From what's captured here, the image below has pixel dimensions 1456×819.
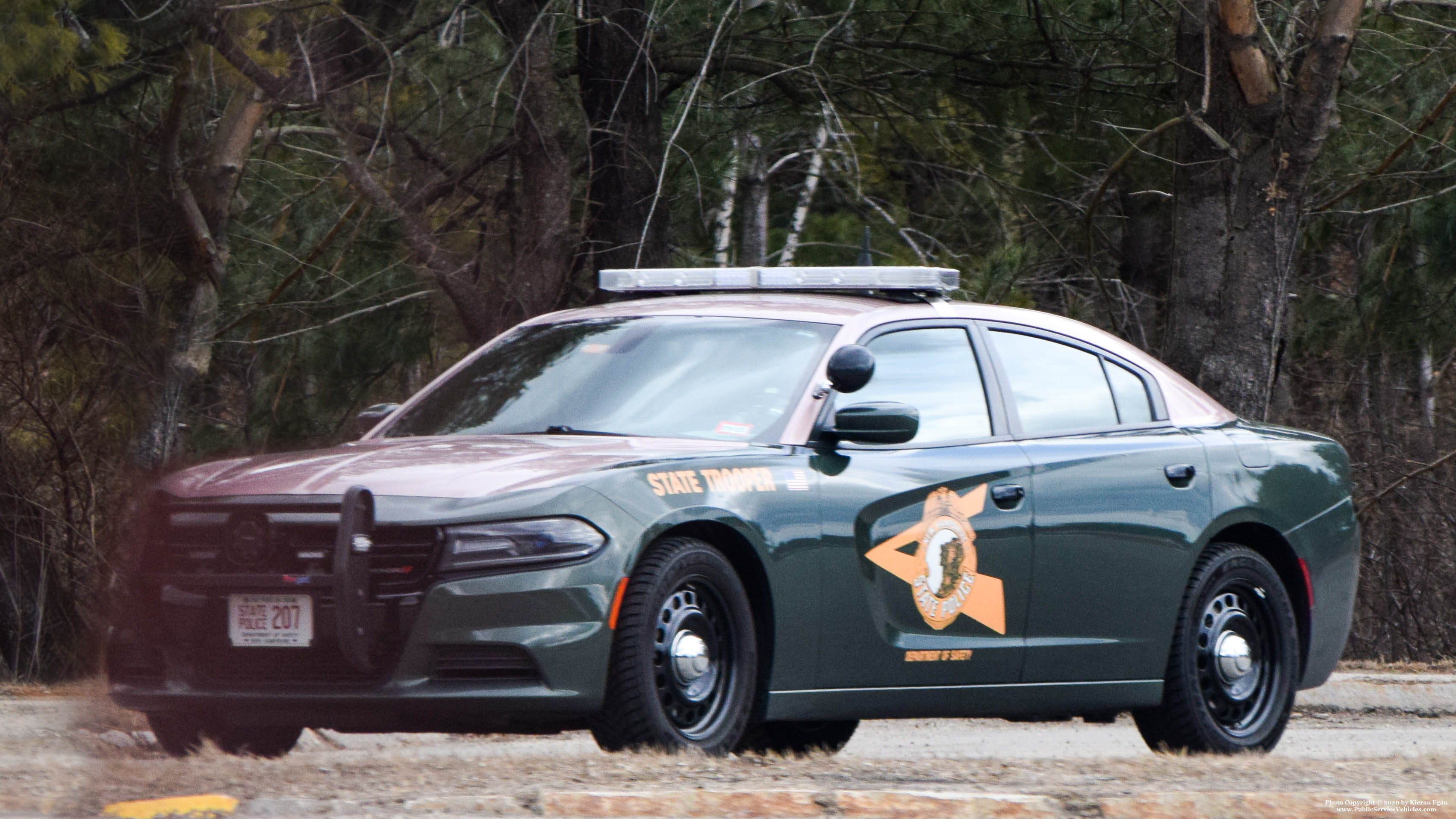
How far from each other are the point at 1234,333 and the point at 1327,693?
1.99 m

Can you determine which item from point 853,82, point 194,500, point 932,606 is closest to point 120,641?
point 194,500

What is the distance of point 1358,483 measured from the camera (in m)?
18.9

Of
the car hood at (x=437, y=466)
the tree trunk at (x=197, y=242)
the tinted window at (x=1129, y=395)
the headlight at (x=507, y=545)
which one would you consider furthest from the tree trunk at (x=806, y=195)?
the headlight at (x=507, y=545)

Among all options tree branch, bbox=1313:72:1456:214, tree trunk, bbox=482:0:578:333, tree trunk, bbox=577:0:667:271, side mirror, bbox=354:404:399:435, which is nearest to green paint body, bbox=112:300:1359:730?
side mirror, bbox=354:404:399:435

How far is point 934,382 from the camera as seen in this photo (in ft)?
23.1

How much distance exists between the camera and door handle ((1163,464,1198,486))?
24.7 ft

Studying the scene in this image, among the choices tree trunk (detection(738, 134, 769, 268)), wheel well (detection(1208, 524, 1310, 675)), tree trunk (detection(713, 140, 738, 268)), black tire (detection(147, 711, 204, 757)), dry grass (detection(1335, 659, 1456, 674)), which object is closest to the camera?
black tire (detection(147, 711, 204, 757))

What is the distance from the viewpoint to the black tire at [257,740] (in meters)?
6.39

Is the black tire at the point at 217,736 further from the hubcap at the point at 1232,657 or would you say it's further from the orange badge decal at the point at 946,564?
the hubcap at the point at 1232,657

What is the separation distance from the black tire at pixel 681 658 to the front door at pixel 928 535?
15.9 inches

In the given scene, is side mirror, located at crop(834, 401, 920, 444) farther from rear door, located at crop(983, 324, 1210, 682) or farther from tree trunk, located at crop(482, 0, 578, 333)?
tree trunk, located at crop(482, 0, 578, 333)

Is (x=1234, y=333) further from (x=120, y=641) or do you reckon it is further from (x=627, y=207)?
(x=120, y=641)

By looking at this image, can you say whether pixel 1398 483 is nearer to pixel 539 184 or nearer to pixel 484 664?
pixel 539 184

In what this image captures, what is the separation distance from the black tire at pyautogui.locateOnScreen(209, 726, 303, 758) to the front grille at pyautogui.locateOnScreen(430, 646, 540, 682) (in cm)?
105
